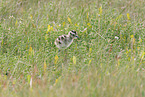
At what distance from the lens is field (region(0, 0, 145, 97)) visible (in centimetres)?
268

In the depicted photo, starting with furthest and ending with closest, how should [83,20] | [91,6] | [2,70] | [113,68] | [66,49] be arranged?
[91,6], [83,20], [66,49], [2,70], [113,68]

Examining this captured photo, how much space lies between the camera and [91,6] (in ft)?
16.6

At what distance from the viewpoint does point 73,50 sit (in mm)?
3896

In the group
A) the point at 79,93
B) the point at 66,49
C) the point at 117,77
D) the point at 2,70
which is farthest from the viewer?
the point at 66,49

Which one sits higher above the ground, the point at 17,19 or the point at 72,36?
the point at 17,19

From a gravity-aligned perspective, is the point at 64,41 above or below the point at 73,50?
above

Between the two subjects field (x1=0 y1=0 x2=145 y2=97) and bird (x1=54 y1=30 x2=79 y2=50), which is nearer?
field (x1=0 y1=0 x2=145 y2=97)

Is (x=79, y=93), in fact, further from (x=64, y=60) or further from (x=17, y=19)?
(x=17, y=19)

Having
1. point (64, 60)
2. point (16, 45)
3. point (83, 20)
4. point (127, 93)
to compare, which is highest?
point (83, 20)

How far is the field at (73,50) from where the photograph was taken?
8.81 ft

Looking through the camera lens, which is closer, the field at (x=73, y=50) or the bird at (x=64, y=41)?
the field at (x=73, y=50)

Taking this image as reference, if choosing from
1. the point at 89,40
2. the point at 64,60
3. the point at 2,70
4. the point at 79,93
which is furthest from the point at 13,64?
the point at 79,93

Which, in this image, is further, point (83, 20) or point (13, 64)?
point (83, 20)

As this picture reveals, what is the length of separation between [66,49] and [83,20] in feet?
3.13
